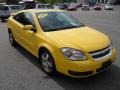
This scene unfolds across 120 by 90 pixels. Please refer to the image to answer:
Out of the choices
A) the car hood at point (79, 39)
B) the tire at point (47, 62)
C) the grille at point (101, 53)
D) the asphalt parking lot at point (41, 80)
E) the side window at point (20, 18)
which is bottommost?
the asphalt parking lot at point (41, 80)

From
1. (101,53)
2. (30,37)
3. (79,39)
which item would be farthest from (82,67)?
(30,37)

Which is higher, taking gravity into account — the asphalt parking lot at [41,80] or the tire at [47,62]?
the tire at [47,62]

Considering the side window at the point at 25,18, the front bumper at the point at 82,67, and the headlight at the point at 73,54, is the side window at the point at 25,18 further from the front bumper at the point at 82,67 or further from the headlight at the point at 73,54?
the front bumper at the point at 82,67

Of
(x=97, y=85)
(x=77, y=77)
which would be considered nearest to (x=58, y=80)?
(x=77, y=77)

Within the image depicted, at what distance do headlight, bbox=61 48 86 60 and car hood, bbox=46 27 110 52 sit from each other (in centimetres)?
10

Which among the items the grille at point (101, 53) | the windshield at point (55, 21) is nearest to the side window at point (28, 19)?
the windshield at point (55, 21)

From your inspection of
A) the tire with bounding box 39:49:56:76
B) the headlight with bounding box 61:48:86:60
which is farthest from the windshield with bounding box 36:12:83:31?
the headlight with bounding box 61:48:86:60

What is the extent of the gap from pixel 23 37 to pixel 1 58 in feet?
3.24

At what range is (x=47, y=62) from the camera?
5609 mm

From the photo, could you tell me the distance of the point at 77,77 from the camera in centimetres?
494

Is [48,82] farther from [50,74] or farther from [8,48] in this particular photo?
[8,48]

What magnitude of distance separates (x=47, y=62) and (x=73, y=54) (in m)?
0.97

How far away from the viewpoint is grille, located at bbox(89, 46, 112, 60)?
4.93m

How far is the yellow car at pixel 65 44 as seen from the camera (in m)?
4.85
